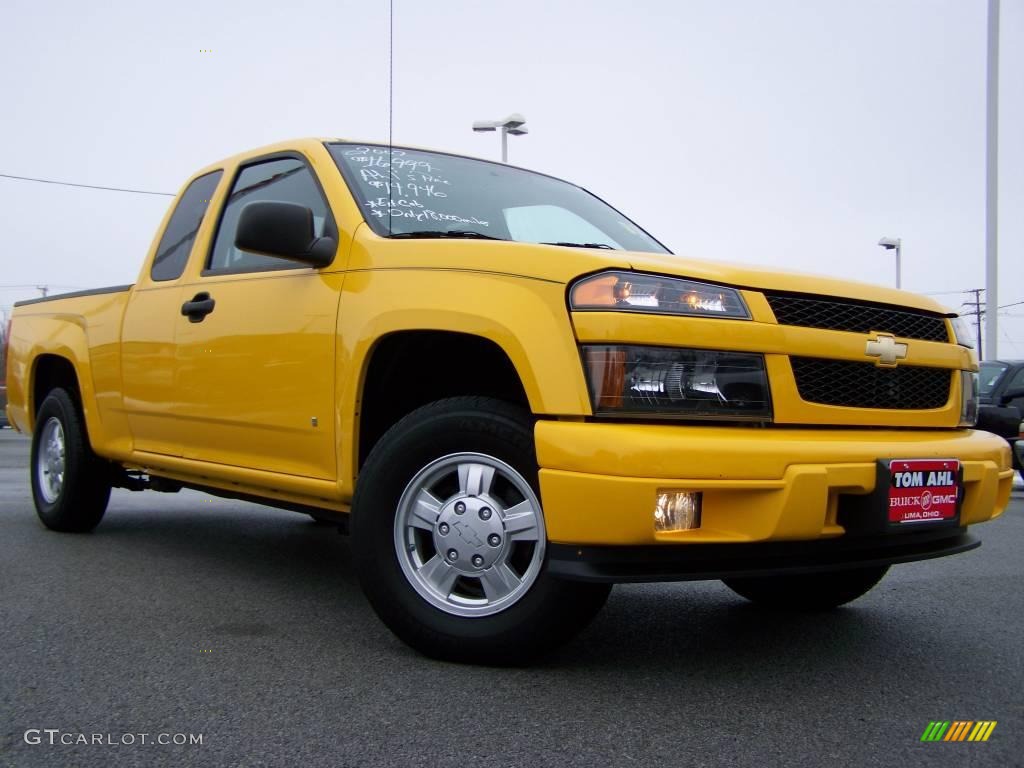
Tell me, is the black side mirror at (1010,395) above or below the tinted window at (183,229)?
below

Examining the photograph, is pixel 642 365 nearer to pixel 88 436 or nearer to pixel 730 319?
pixel 730 319

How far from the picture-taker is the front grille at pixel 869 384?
296 cm

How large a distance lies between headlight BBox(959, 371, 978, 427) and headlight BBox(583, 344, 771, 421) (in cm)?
103

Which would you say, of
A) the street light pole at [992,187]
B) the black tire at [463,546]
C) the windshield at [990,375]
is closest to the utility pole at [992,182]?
the street light pole at [992,187]

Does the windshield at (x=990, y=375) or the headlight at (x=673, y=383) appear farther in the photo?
the windshield at (x=990, y=375)

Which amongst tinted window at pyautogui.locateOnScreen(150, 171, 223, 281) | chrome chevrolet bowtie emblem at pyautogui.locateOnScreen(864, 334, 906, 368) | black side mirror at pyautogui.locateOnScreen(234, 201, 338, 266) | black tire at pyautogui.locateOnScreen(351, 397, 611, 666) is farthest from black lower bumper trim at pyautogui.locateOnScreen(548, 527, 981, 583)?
tinted window at pyautogui.locateOnScreen(150, 171, 223, 281)

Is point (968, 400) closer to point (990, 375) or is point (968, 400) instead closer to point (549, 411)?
point (549, 411)

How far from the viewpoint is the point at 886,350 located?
10.3 feet

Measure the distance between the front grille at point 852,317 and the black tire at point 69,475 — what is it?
396 centimetres

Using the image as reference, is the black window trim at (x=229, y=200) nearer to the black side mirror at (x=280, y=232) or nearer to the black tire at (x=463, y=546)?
the black side mirror at (x=280, y=232)

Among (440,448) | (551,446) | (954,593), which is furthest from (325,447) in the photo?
(954,593)

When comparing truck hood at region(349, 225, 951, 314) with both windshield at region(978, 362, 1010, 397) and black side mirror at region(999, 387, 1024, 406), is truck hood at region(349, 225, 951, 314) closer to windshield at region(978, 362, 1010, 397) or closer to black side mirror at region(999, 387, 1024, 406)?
black side mirror at region(999, 387, 1024, 406)

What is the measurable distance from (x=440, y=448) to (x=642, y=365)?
2.30ft

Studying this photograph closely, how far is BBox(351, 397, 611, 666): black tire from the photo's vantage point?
2.90 metres
